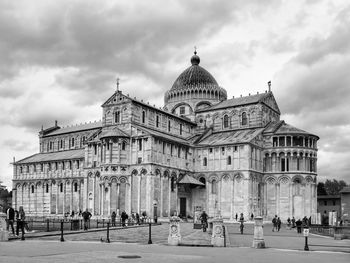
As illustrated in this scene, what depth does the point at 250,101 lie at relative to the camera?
251 feet

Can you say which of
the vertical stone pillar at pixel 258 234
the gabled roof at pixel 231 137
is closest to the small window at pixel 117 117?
the gabled roof at pixel 231 137

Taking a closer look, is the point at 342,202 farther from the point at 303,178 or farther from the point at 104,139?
the point at 104,139

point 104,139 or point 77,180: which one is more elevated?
point 104,139

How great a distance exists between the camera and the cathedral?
6366 cm

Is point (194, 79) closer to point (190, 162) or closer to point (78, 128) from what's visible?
point (190, 162)

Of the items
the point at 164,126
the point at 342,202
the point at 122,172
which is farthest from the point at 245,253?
the point at 342,202

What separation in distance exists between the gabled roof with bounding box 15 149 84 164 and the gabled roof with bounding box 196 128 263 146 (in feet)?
70.4

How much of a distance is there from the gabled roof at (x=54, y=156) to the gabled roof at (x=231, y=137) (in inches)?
845

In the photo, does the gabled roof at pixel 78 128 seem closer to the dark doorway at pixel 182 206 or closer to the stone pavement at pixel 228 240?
the dark doorway at pixel 182 206

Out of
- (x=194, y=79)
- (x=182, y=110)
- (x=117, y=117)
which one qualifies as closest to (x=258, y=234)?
(x=117, y=117)

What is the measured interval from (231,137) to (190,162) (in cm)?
739

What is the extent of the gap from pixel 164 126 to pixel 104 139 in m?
11.9

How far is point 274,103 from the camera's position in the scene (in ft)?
266

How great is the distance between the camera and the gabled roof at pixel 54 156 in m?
82.3
